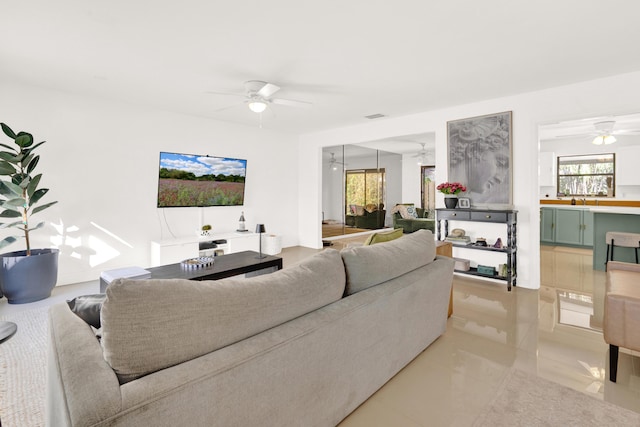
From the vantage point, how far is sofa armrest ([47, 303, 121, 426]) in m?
0.86

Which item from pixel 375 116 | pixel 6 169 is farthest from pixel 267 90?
pixel 6 169

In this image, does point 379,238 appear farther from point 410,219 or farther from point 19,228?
point 410,219

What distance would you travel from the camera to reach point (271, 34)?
2662 mm

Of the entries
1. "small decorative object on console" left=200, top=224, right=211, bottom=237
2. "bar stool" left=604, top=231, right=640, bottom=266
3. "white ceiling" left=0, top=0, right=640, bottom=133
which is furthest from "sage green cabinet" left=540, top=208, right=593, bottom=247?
"small decorative object on console" left=200, top=224, right=211, bottom=237

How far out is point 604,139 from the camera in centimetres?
618

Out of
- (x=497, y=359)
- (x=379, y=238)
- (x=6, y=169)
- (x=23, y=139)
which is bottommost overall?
(x=497, y=359)

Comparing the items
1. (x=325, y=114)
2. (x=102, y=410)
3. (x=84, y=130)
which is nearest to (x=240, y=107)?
(x=325, y=114)

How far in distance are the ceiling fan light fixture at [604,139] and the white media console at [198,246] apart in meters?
6.85

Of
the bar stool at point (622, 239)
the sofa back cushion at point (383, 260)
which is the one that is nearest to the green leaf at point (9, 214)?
the sofa back cushion at point (383, 260)

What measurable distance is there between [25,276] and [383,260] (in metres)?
3.92

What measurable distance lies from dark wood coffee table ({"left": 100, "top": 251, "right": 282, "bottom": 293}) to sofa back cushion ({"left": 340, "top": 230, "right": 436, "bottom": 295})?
169cm

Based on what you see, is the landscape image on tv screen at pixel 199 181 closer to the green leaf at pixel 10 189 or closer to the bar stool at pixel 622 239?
the green leaf at pixel 10 189

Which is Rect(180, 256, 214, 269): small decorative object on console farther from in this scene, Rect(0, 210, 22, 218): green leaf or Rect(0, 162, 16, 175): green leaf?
Rect(0, 162, 16, 175): green leaf

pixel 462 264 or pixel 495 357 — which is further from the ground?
pixel 462 264
